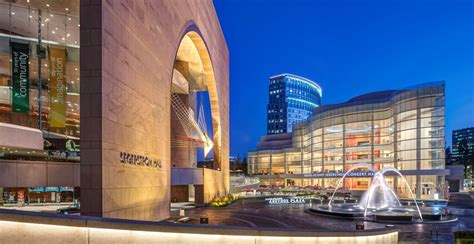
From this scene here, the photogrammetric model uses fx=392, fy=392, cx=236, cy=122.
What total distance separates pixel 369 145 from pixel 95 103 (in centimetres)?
7878

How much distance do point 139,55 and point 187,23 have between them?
13260 millimetres

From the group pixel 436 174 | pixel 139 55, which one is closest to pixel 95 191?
pixel 139 55

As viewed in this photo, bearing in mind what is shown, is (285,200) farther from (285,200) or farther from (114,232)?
(114,232)

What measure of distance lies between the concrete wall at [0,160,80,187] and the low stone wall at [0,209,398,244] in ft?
47.1

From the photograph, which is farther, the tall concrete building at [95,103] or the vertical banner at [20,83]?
the vertical banner at [20,83]

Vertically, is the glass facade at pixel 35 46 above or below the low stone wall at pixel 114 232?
above

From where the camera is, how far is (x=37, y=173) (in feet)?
67.4

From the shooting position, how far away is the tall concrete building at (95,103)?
55.4 feet

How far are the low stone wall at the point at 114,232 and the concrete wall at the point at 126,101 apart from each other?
9.18 metres

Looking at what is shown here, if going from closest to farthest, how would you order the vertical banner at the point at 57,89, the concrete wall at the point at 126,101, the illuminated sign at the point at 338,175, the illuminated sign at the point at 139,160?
1. the concrete wall at the point at 126,101
2. the illuminated sign at the point at 139,160
3. the vertical banner at the point at 57,89
4. the illuminated sign at the point at 338,175

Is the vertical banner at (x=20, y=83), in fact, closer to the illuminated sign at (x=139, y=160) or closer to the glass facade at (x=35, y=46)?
the glass facade at (x=35, y=46)

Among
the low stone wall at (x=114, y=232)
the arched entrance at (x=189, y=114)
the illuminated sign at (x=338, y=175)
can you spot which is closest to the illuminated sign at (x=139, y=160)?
the low stone wall at (x=114, y=232)

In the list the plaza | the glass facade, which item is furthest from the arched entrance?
the glass facade

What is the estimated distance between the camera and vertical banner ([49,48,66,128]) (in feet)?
67.7
